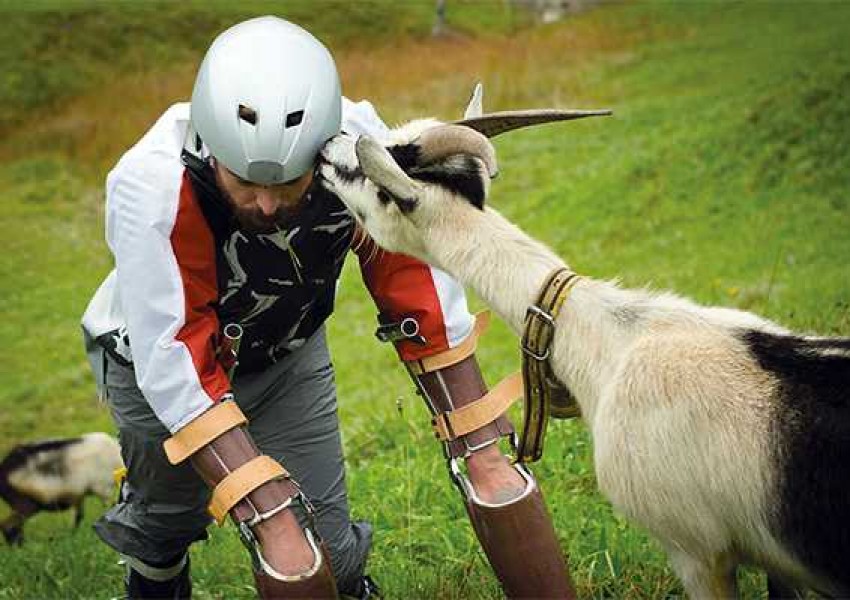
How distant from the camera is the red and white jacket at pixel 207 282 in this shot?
4164 millimetres

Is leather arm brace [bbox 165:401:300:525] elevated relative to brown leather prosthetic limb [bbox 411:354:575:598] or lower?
elevated

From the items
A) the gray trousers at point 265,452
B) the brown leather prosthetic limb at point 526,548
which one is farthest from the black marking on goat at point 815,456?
the gray trousers at point 265,452

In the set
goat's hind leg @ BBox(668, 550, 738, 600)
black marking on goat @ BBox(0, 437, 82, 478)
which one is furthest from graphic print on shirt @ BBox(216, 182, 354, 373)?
black marking on goat @ BBox(0, 437, 82, 478)

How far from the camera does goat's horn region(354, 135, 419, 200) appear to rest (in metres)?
4.01

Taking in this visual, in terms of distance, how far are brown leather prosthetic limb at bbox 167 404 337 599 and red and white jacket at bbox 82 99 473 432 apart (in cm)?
17

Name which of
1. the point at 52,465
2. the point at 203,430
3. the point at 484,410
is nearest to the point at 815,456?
the point at 484,410

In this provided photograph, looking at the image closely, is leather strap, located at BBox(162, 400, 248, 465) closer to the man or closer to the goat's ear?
the man

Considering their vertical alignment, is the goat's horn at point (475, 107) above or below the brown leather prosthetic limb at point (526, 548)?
above

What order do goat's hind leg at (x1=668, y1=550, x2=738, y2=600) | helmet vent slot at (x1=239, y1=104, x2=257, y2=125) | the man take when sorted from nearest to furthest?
goat's hind leg at (x1=668, y1=550, x2=738, y2=600), the man, helmet vent slot at (x1=239, y1=104, x2=257, y2=125)

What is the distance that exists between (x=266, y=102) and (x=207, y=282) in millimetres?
696

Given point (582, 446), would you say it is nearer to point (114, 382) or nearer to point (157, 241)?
point (114, 382)

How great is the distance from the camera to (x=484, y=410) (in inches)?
187

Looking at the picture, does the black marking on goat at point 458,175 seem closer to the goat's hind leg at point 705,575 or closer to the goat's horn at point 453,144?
the goat's horn at point 453,144

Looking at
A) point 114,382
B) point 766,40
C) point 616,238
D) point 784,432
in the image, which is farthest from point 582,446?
point 766,40
